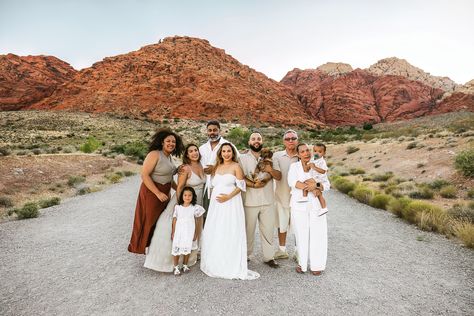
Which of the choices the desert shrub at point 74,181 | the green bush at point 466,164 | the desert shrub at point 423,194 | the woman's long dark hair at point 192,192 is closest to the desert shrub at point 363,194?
the desert shrub at point 423,194

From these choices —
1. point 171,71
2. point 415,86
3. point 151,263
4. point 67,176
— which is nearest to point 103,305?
point 151,263

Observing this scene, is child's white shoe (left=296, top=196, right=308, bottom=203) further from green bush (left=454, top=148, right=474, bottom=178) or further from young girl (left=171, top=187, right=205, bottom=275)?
green bush (left=454, top=148, right=474, bottom=178)

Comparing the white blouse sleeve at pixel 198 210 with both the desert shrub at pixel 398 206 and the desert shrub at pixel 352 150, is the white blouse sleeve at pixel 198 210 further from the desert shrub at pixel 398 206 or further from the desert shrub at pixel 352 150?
the desert shrub at pixel 352 150

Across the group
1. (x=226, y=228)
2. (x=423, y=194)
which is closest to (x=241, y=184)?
(x=226, y=228)

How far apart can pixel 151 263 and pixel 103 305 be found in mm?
1003

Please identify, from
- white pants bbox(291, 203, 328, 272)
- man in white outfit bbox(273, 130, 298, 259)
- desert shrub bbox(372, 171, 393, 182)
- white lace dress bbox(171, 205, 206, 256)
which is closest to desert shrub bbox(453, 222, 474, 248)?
white pants bbox(291, 203, 328, 272)

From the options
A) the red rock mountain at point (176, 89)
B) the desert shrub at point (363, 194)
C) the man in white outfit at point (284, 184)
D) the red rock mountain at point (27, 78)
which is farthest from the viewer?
the red rock mountain at point (27, 78)

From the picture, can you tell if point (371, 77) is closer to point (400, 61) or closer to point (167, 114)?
point (400, 61)

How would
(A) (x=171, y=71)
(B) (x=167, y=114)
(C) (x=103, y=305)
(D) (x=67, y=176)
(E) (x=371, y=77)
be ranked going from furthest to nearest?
(E) (x=371, y=77) < (A) (x=171, y=71) < (B) (x=167, y=114) < (D) (x=67, y=176) < (C) (x=103, y=305)

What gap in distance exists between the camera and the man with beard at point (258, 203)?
512 centimetres

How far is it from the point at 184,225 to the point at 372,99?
341 ft

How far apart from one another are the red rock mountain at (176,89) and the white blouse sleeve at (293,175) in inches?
2562

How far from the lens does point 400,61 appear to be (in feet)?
400

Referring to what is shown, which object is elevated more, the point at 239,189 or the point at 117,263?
the point at 239,189
